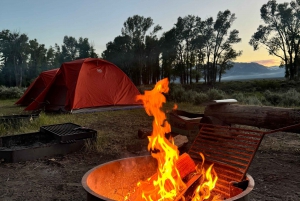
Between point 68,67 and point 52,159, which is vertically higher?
point 68,67

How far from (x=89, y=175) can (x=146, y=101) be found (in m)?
0.96

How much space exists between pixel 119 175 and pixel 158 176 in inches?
20.2

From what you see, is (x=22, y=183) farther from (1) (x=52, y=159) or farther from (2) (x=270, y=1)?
(2) (x=270, y=1)

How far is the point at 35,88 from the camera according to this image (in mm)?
14484

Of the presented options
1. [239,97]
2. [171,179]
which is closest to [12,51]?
[239,97]

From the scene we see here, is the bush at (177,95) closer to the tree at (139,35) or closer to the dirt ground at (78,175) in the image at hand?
the dirt ground at (78,175)

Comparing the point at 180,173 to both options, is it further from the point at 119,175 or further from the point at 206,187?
the point at 119,175

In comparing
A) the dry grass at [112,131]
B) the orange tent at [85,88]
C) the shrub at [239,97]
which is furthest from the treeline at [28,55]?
the dry grass at [112,131]

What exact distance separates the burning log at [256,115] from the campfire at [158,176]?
2857 millimetres

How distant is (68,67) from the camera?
37.2 ft

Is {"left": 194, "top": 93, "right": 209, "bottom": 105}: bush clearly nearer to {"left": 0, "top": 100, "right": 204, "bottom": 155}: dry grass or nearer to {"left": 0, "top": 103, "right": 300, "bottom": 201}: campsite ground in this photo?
{"left": 0, "top": 100, "right": 204, "bottom": 155}: dry grass

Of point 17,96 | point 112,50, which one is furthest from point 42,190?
point 112,50

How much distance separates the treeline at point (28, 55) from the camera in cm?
4700

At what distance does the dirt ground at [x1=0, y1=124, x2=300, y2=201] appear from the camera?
3.28 m
